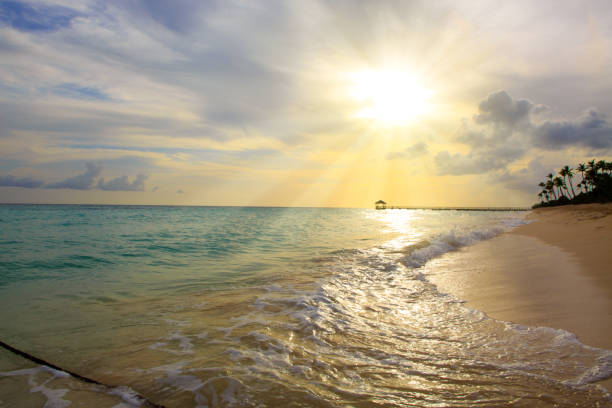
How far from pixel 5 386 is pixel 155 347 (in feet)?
5.59

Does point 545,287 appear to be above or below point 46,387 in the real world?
above

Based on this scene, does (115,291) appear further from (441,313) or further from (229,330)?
(441,313)

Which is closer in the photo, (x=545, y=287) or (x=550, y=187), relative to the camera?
(x=545, y=287)

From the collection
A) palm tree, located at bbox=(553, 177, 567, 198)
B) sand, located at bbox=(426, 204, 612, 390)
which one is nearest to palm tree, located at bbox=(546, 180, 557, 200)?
palm tree, located at bbox=(553, 177, 567, 198)

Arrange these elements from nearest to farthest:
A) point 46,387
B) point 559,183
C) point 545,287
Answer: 1. point 46,387
2. point 545,287
3. point 559,183

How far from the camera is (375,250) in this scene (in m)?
16.7

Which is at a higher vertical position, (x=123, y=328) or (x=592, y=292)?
(x=592, y=292)

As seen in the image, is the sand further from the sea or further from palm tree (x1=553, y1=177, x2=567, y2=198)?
palm tree (x1=553, y1=177, x2=567, y2=198)

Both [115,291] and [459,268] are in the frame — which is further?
[459,268]

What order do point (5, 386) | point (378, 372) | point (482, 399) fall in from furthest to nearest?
point (378, 372) → point (5, 386) → point (482, 399)

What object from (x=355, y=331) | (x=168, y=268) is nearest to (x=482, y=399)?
(x=355, y=331)

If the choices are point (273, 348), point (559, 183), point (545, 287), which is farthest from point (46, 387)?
point (559, 183)

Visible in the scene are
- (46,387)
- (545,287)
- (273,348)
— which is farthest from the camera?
(545,287)

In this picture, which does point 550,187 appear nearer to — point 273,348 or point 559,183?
point 559,183
